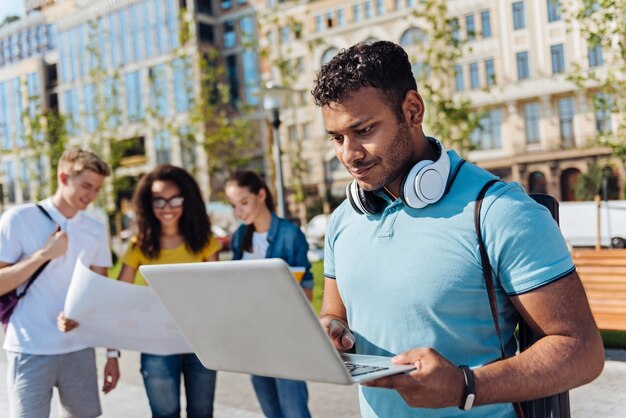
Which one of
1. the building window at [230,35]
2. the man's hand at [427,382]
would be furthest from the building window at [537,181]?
the man's hand at [427,382]

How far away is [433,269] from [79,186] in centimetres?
260

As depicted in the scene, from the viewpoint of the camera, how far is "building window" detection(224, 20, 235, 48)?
49844 mm

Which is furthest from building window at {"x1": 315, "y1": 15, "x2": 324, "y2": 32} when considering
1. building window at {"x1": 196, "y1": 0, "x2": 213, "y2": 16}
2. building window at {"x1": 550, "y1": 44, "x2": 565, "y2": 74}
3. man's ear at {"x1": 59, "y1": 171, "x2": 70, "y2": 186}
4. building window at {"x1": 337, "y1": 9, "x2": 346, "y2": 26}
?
man's ear at {"x1": 59, "y1": 171, "x2": 70, "y2": 186}

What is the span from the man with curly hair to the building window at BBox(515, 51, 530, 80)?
124 feet

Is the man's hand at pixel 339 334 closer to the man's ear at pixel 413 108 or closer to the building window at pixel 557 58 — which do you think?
the man's ear at pixel 413 108

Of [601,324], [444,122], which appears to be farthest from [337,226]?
[444,122]

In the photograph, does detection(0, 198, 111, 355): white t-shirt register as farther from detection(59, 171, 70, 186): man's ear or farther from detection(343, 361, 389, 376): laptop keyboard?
detection(343, 361, 389, 376): laptop keyboard

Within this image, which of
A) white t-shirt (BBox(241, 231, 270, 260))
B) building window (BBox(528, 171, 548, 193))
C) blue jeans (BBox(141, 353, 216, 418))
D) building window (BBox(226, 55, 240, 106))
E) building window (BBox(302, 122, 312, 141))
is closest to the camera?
blue jeans (BBox(141, 353, 216, 418))

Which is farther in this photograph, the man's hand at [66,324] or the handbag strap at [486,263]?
the man's hand at [66,324]

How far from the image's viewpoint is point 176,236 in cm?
426

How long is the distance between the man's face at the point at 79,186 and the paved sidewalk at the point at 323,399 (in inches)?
98.7

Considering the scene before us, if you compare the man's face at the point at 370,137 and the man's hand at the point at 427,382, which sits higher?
the man's face at the point at 370,137

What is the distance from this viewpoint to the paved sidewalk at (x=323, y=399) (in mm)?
5164

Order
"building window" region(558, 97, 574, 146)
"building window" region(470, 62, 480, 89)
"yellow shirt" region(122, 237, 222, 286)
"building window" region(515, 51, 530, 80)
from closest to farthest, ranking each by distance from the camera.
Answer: "yellow shirt" region(122, 237, 222, 286) → "building window" region(558, 97, 574, 146) → "building window" region(515, 51, 530, 80) → "building window" region(470, 62, 480, 89)
